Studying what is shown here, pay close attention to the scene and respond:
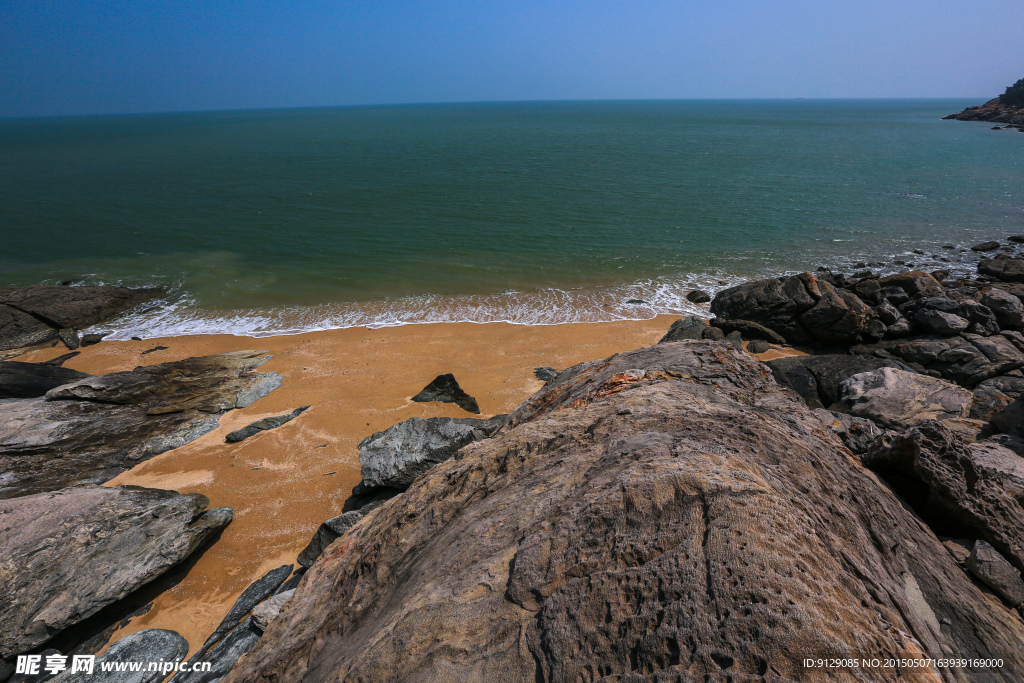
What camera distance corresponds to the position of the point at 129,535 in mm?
6434

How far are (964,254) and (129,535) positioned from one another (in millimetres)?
33296

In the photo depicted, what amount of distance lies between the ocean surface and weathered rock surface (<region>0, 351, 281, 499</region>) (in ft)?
19.3

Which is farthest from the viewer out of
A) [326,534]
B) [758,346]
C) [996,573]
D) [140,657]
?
[758,346]

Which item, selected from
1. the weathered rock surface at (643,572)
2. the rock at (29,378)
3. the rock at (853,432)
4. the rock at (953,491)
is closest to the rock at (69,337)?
the rock at (29,378)

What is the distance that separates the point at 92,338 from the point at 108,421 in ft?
30.7

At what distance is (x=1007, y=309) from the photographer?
1373 centimetres

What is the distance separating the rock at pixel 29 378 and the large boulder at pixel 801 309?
60.5 ft

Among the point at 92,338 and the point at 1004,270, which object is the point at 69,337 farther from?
the point at 1004,270

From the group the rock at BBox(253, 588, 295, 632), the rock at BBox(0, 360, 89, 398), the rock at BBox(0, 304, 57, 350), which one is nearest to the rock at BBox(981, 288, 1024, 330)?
the rock at BBox(253, 588, 295, 632)

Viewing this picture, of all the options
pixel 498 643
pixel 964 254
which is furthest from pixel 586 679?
pixel 964 254

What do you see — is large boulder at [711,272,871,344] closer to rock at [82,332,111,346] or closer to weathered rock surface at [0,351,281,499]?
weathered rock surface at [0,351,281,499]

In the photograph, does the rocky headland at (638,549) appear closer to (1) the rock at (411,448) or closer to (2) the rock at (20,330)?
(1) the rock at (411,448)

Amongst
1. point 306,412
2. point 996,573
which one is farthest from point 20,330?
point 996,573

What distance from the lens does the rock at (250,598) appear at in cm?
582
